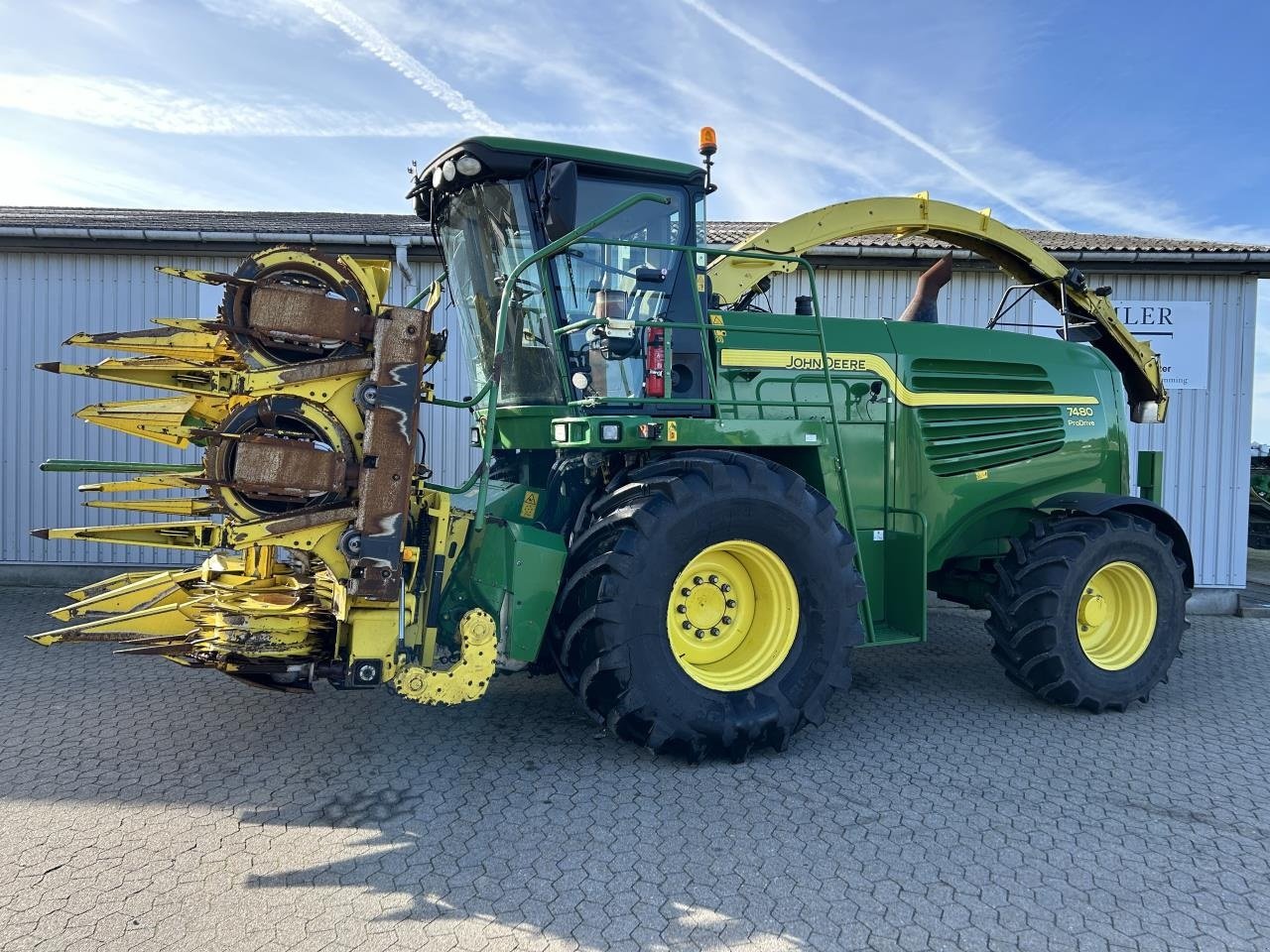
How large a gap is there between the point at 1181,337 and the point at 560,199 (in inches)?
299

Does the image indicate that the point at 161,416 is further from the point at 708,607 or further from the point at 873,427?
the point at 873,427

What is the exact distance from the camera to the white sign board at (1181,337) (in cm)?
893

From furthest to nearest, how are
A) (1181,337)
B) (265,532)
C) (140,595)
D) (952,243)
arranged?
(1181,337)
(952,243)
(140,595)
(265,532)

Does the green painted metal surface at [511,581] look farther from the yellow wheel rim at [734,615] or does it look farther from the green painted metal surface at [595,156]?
the green painted metal surface at [595,156]

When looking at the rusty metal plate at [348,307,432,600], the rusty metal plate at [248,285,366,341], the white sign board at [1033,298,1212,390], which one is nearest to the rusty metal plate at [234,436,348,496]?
the rusty metal plate at [348,307,432,600]

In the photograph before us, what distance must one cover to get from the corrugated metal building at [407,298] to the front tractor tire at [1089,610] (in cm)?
374

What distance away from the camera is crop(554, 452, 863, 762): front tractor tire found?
3.82 metres

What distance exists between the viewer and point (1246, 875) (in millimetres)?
3162

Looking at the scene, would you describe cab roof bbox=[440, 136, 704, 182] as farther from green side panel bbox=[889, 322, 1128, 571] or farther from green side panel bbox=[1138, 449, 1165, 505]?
green side panel bbox=[1138, 449, 1165, 505]

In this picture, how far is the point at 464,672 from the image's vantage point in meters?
3.76

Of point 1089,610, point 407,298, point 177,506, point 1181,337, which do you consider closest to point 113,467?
point 177,506

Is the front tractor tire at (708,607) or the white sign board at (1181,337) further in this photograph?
the white sign board at (1181,337)

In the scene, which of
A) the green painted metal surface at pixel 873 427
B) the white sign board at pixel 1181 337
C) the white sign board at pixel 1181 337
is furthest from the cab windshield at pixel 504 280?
the white sign board at pixel 1181 337

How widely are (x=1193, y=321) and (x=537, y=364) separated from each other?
25.0 ft
